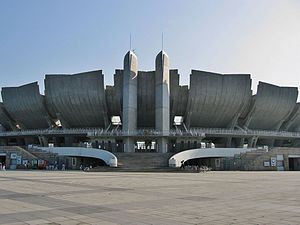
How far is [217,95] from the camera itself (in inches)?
2318

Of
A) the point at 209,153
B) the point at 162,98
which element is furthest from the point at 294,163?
the point at 162,98

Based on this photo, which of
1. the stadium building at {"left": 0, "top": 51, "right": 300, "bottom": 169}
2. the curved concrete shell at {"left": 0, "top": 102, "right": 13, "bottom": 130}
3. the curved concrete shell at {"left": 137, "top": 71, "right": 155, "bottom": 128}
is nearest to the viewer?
the stadium building at {"left": 0, "top": 51, "right": 300, "bottom": 169}

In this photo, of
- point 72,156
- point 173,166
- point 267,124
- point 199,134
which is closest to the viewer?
point 173,166

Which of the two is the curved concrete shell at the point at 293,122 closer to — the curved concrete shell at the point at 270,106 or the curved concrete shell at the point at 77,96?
the curved concrete shell at the point at 270,106

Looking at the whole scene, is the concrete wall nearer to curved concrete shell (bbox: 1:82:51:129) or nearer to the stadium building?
the stadium building

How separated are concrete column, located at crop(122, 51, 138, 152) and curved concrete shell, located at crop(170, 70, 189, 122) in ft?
21.4

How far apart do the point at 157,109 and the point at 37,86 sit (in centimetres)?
2236

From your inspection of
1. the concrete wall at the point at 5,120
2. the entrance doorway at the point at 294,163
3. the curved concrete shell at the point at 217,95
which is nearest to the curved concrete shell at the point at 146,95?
the curved concrete shell at the point at 217,95

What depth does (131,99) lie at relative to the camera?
179 ft

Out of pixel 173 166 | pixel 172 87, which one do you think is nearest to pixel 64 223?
pixel 173 166

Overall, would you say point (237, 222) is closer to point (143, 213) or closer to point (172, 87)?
point (143, 213)

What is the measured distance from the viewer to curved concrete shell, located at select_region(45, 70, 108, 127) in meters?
58.5

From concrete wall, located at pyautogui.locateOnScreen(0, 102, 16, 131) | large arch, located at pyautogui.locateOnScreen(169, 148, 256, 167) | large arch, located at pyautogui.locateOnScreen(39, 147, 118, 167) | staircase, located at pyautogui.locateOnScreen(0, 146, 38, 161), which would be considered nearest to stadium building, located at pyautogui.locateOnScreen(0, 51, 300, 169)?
concrete wall, located at pyautogui.locateOnScreen(0, 102, 16, 131)

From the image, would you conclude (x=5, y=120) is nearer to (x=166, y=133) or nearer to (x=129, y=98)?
(x=129, y=98)
